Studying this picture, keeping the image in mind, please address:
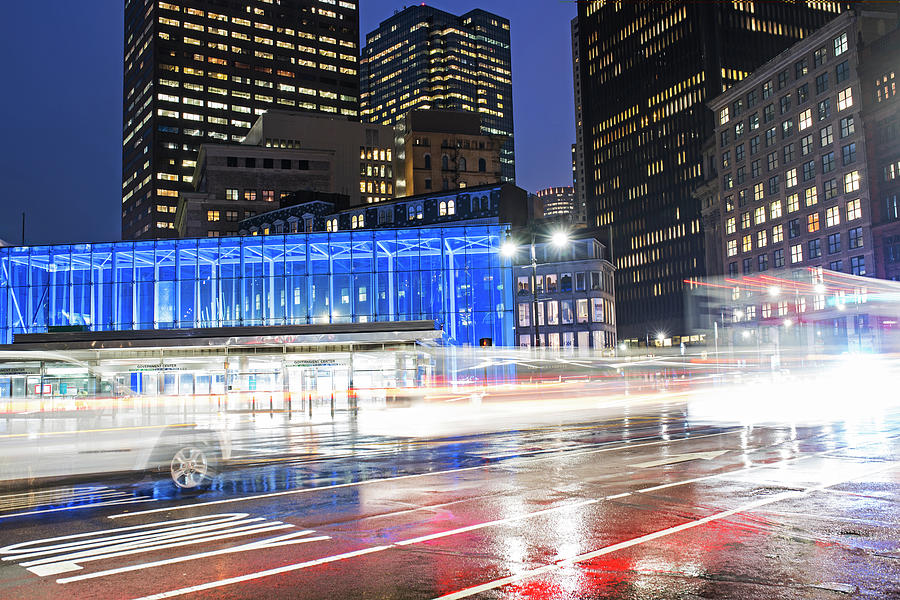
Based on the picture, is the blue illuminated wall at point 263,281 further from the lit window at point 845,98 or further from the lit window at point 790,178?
the lit window at point 790,178

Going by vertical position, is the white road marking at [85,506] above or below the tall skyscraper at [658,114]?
below

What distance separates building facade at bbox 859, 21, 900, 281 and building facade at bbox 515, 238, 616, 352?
30.3m

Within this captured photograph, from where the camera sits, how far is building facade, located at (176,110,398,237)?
427 ft

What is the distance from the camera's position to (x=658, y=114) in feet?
549

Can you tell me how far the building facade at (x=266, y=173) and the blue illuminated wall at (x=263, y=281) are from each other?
6329cm

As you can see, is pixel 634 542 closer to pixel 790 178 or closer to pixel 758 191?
pixel 790 178

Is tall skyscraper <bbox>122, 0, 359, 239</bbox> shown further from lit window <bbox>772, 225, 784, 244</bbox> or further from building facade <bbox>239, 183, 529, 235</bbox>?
lit window <bbox>772, 225, 784, 244</bbox>

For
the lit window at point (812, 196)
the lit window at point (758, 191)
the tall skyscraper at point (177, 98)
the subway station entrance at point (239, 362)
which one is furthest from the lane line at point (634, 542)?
the tall skyscraper at point (177, 98)

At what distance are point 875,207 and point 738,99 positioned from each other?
35362 mm

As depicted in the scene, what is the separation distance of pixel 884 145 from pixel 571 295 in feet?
125

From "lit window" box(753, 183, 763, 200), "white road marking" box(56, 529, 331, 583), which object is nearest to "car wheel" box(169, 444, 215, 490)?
"white road marking" box(56, 529, 331, 583)

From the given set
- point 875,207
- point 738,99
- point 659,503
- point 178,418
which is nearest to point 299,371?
point 178,418

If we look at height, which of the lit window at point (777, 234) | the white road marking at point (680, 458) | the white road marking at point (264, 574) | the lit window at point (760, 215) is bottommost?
the white road marking at point (680, 458)

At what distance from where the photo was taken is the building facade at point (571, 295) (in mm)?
94812
